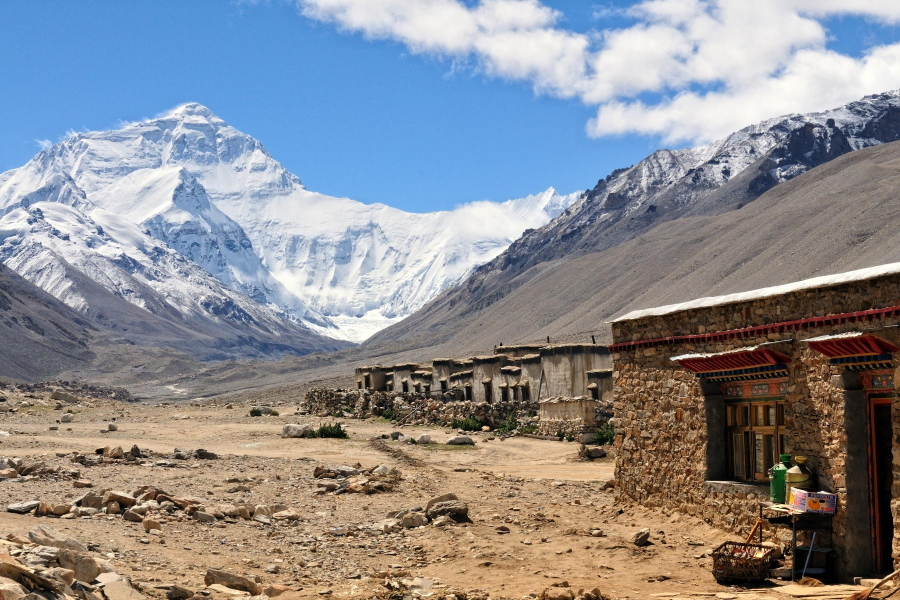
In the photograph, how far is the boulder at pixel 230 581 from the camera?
35.9ft

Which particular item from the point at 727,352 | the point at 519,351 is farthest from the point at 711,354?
the point at 519,351

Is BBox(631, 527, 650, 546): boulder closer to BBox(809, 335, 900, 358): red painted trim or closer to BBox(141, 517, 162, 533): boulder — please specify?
BBox(809, 335, 900, 358): red painted trim

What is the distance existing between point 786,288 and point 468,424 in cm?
2473

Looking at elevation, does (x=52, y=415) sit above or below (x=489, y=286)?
below

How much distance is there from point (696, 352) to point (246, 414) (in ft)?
115

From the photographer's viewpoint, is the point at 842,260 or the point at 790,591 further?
the point at 842,260

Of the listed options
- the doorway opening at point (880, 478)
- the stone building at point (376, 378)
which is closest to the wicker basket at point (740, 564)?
the doorway opening at point (880, 478)

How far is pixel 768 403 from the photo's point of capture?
12.9m

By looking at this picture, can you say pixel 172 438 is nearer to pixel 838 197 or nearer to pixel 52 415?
pixel 52 415

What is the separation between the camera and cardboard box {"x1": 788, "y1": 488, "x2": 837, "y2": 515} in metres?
11.1

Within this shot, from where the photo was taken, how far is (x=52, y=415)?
42.9m

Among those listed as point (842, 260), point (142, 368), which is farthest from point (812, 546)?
point (142, 368)

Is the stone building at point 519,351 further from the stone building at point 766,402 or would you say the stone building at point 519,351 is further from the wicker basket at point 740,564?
the wicker basket at point 740,564

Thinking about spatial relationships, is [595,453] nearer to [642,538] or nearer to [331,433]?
[331,433]
